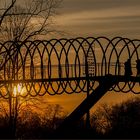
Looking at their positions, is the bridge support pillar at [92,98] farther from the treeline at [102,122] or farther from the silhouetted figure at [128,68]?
the treeline at [102,122]

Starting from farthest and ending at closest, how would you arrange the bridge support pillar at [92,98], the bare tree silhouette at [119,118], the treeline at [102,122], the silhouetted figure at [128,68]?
1. the bare tree silhouette at [119,118]
2. the treeline at [102,122]
3. the bridge support pillar at [92,98]
4. the silhouetted figure at [128,68]

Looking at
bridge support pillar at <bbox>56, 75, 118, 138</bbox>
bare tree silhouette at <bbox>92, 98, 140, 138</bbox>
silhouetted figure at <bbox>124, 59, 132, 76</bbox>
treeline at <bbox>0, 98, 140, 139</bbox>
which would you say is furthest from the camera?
bare tree silhouette at <bbox>92, 98, 140, 138</bbox>

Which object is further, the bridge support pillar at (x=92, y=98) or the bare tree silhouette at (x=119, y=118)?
the bare tree silhouette at (x=119, y=118)

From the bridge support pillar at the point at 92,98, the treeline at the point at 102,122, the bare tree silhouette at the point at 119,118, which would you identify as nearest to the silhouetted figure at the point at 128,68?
the bridge support pillar at the point at 92,98

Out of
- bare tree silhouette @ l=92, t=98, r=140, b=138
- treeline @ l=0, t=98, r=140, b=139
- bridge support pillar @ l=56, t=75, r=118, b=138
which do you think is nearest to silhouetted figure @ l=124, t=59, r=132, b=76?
bridge support pillar @ l=56, t=75, r=118, b=138

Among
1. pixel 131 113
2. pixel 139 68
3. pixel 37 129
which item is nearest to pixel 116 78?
pixel 139 68

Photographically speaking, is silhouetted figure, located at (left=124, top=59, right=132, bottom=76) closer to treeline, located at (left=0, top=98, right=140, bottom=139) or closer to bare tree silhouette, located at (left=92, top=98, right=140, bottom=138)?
treeline, located at (left=0, top=98, right=140, bottom=139)

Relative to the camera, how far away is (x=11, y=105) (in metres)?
44.9

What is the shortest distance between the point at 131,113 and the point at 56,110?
10.4m

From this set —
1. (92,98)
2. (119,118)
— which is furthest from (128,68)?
(119,118)

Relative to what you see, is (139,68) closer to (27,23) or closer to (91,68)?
(91,68)

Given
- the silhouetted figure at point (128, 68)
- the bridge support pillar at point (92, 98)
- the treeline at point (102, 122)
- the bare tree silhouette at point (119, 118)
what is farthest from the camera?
the bare tree silhouette at point (119, 118)

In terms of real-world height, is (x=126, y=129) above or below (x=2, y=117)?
below

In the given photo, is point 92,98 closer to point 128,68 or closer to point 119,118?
point 128,68
